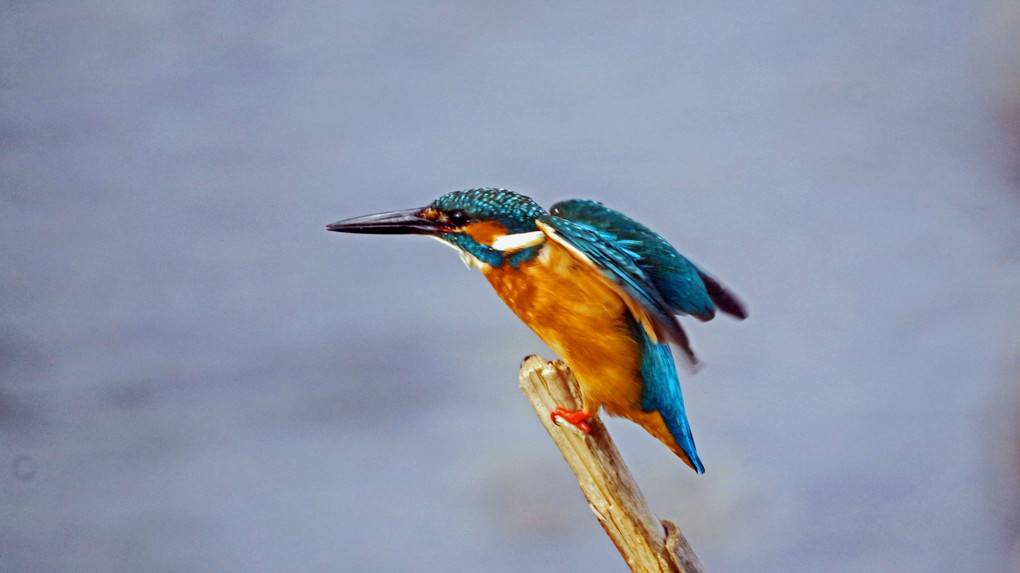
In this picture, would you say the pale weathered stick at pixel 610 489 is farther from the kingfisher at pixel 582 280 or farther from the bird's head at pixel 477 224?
the bird's head at pixel 477 224

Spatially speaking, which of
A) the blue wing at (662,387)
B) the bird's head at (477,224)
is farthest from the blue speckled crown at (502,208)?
the blue wing at (662,387)

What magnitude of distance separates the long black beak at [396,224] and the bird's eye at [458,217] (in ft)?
0.07

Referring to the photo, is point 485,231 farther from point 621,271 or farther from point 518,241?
point 621,271

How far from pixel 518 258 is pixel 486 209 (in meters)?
0.06

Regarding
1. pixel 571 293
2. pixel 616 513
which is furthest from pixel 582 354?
pixel 616 513

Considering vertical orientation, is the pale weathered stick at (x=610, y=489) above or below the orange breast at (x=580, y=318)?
below

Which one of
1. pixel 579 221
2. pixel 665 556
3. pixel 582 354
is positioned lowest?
pixel 665 556

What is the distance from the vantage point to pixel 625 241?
0.91m

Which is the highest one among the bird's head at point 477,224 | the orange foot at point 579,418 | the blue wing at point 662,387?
the bird's head at point 477,224

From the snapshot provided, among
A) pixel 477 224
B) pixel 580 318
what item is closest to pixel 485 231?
pixel 477 224

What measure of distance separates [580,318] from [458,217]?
0.16 metres

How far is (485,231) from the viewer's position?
3.00ft

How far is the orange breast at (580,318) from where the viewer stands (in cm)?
91

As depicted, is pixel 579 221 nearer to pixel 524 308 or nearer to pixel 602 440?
pixel 524 308
